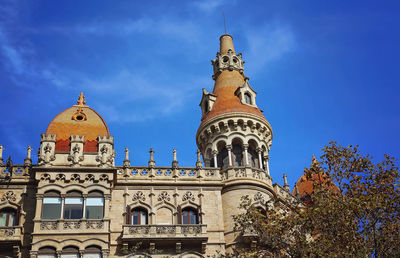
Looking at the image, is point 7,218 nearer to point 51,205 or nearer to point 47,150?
point 51,205

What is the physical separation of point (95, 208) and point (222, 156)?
10716mm

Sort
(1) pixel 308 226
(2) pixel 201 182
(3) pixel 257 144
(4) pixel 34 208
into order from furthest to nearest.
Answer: (3) pixel 257 144, (2) pixel 201 182, (4) pixel 34 208, (1) pixel 308 226

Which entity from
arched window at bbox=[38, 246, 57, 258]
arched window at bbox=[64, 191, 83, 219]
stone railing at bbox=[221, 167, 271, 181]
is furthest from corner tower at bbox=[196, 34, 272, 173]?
arched window at bbox=[38, 246, 57, 258]

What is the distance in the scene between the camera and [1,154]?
3591 centimetres

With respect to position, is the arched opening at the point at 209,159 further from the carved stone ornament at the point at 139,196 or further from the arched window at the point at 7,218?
the arched window at the point at 7,218

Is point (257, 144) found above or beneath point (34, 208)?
above

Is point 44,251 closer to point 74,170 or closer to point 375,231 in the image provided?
point 74,170

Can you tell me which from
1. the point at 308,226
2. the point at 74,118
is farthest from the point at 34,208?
the point at 308,226

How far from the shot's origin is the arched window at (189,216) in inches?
1404

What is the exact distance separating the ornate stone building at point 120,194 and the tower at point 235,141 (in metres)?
0.08

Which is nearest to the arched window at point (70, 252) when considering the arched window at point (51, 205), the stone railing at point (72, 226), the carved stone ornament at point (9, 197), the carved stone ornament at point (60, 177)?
the stone railing at point (72, 226)

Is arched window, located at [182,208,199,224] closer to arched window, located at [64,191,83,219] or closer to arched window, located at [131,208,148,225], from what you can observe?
arched window, located at [131,208,148,225]

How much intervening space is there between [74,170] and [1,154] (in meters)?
5.27

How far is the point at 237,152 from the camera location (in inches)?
1583
